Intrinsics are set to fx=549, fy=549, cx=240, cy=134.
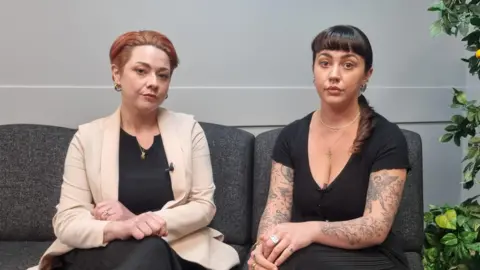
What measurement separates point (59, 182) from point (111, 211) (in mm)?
523

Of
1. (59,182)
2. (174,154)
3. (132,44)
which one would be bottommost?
(59,182)

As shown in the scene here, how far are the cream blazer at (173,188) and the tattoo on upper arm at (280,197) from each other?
0.22 m

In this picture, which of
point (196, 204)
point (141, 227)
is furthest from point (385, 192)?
point (141, 227)

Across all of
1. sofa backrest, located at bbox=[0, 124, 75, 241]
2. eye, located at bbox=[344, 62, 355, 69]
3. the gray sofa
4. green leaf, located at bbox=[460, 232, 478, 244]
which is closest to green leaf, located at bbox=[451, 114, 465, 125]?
the gray sofa

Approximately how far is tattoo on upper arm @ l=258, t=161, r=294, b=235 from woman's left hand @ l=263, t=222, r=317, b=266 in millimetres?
177

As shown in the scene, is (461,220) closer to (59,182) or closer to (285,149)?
(285,149)

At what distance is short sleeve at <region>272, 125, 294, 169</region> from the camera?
1.83 m

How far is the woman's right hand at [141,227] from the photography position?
5.37ft

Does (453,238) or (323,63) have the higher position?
(323,63)

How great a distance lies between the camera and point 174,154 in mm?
1882

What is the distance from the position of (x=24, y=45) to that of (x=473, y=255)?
1980 mm

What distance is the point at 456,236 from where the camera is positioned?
203 cm

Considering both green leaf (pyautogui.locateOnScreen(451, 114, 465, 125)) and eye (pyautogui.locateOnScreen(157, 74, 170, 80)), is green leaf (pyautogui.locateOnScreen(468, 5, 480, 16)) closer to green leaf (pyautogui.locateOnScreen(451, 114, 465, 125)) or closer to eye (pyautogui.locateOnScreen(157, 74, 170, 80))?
green leaf (pyautogui.locateOnScreen(451, 114, 465, 125))

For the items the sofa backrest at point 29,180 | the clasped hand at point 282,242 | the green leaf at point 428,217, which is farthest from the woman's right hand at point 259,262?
the sofa backrest at point 29,180
